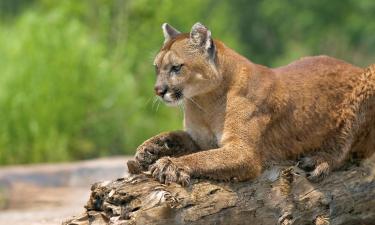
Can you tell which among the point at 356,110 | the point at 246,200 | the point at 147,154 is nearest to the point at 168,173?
the point at 147,154

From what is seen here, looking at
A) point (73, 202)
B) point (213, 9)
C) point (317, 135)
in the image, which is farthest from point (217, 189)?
point (213, 9)

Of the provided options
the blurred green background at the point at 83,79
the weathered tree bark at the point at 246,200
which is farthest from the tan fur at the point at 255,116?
the blurred green background at the point at 83,79

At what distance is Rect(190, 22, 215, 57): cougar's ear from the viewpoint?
8.27 meters

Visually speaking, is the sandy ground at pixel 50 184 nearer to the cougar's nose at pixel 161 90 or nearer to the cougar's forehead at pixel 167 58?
the cougar's forehead at pixel 167 58

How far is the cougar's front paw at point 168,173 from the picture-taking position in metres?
7.42

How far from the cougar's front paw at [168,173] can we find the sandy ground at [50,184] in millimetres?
4026

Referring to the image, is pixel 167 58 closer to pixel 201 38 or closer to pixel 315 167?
pixel 201 38

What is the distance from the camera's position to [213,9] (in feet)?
84.1

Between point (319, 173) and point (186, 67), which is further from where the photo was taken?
point (319, 173)

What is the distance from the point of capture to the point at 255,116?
8180 mm

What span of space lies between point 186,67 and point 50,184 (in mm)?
5732

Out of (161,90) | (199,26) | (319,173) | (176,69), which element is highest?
(199,26)

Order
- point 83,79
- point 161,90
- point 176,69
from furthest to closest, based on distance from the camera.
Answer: point 83,79
point 176,69
point 161,90

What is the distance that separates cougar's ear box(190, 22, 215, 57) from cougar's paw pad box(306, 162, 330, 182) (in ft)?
4.33
